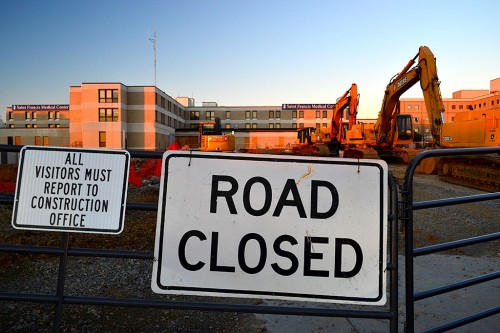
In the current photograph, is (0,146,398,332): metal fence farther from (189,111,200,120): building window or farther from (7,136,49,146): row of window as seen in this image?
(189,111,200,120): building window

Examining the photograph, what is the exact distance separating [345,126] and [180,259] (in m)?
32.8

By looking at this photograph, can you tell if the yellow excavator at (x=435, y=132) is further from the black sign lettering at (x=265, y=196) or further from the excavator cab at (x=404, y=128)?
the black sign lettering at (x=265, y=196)

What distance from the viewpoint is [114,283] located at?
476 cm

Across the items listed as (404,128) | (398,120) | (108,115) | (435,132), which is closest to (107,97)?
(108,115)

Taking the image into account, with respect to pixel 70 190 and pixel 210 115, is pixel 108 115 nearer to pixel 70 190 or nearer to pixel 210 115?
pixel 210 115

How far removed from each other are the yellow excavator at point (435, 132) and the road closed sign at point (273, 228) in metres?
13.9

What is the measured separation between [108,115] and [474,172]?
51238 millimetres

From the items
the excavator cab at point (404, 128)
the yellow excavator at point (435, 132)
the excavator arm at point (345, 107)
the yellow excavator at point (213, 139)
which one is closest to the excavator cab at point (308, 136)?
the excavator arm at point (345, 107)

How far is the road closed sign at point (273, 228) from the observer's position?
2.26 metres

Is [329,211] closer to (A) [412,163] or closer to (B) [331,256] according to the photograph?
(B) [331,256]

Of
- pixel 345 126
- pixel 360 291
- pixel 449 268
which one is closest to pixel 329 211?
pixel 360 291

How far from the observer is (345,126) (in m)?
33.5

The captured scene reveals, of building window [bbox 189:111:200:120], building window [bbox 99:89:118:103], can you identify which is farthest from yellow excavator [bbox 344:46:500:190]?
building window [bbox 189:111:200:120]

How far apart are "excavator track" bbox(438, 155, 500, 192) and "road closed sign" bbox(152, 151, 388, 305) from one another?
549 inches
